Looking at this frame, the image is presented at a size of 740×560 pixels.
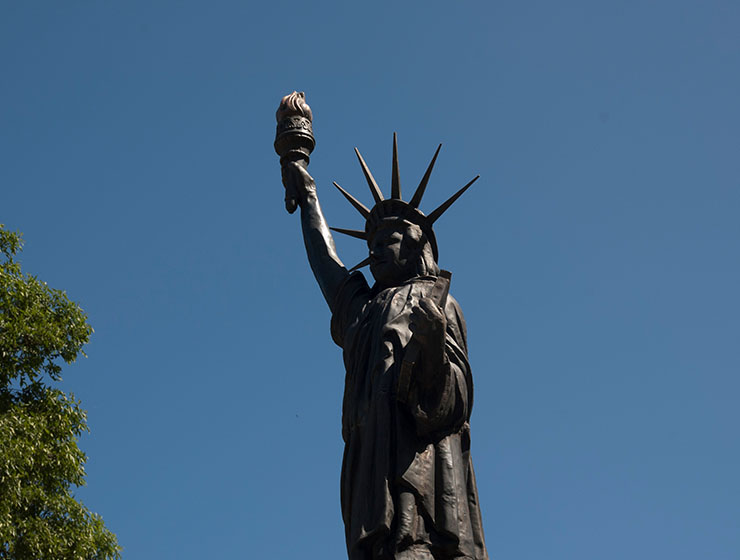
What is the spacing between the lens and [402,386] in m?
7.18

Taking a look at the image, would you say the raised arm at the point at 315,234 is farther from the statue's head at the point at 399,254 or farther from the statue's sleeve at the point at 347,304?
the statue's head at the point at 399,254

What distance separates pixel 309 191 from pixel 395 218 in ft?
3.79

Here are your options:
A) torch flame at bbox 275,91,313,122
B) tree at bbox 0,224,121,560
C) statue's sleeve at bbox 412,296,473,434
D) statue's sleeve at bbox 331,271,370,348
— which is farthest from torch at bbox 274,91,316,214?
tree at bbox 0,224,121,560

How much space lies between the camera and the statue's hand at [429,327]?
697 centimetres

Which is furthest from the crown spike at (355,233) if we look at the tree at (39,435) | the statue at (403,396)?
the tree at (39,435)

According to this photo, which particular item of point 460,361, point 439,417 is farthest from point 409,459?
point 460,361

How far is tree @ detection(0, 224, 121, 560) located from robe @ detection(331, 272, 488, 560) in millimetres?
7507

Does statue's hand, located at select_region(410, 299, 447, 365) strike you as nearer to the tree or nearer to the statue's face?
the statue's face

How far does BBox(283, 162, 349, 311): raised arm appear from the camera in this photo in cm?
861

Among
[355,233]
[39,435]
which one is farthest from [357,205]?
[39,435]

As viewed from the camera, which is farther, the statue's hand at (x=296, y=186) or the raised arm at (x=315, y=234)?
the statue's hand at (x=296, y=186)

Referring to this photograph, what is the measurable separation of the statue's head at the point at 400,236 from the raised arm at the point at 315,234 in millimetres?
384

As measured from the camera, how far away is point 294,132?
934 centimetres

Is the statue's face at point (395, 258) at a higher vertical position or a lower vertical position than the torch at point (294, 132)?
lower
